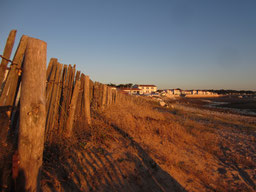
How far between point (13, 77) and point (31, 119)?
0.81 metres

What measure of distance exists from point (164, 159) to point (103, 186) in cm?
182

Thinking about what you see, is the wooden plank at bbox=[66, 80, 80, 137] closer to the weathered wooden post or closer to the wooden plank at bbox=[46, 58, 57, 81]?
the wooden plank at bbox=[46, 58, 57, 81]

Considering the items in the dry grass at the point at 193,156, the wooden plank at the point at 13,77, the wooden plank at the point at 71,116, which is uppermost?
the wooden plank at the point at 13,77

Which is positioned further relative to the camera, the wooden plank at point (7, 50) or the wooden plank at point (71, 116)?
the wooden plank at point (71, 116)

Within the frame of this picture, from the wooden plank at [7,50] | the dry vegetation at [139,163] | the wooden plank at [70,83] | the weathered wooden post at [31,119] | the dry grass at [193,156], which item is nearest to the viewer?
the weathered wooden post at [31,119]

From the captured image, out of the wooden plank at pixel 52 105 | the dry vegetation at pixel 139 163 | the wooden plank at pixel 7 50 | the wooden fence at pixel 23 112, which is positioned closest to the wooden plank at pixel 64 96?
the wooden plank at pixel 52 105

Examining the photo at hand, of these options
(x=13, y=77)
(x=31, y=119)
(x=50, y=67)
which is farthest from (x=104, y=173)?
(x=50, y=67)

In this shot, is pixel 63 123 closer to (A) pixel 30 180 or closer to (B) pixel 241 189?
(A) pixel 30 180

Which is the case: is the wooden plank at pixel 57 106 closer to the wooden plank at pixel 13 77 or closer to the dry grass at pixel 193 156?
the wooden plank at pixel 13 77

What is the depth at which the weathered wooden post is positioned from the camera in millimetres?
1856

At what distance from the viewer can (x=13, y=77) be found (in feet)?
7.26

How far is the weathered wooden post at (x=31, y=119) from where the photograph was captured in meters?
1.86

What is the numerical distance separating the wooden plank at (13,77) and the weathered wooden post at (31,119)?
0.20 metres

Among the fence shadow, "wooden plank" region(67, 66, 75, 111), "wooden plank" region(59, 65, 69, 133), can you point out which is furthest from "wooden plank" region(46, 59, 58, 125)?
the fence shadow
